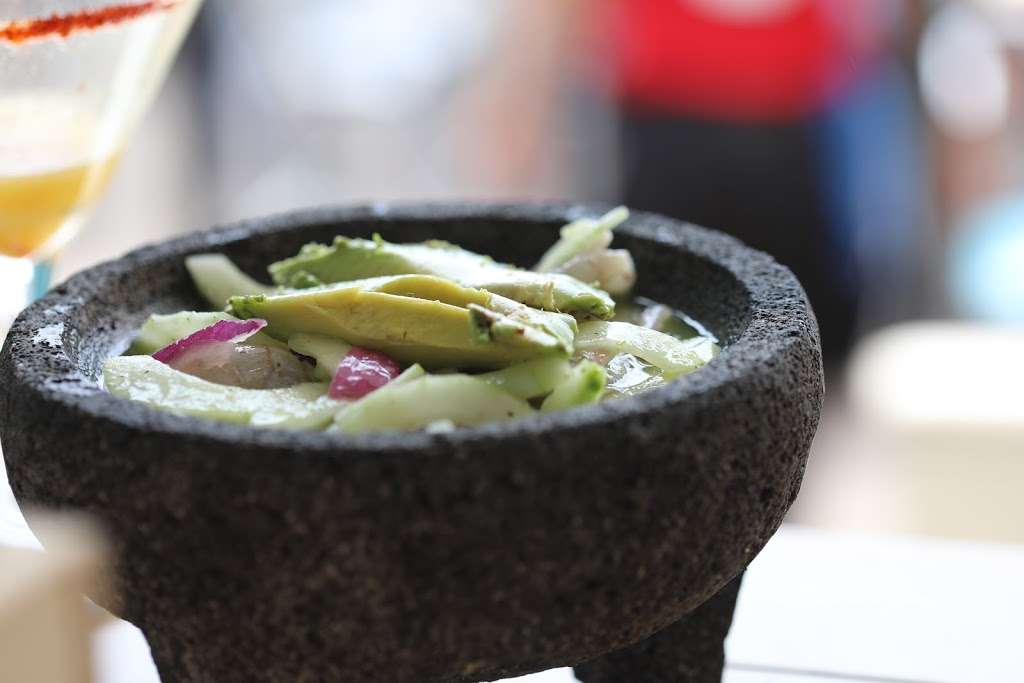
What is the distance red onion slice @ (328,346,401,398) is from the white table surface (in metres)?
0.36

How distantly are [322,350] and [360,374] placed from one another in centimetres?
6

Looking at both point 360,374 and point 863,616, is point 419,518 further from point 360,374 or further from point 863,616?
point 863,616

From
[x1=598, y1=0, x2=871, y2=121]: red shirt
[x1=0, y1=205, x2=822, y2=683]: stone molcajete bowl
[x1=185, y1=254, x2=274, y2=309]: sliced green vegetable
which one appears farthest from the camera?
[x1=598, y1=0, x2=871, y2=121]: red shirt

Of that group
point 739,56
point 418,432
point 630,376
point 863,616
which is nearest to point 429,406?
point 418,432

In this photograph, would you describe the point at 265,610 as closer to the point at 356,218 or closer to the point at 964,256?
the point at 356,218

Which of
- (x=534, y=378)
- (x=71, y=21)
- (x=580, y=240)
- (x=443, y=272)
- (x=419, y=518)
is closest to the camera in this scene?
(x=419, y=518)

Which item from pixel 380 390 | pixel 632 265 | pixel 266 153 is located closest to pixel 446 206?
pixel 632 265

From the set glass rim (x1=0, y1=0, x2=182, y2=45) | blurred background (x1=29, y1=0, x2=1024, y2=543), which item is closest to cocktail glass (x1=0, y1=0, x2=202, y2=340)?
glass rim (x1=0, y1=0, x2=182, y2=45)

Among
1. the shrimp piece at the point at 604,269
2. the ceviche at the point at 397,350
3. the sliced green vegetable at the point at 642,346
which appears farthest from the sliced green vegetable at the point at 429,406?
the shrimp piece at the point at 604,269

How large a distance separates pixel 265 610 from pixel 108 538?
0.10m

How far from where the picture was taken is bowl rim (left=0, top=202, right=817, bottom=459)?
2.28 feet

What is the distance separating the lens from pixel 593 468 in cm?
71

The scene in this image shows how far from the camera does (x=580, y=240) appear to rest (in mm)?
1023

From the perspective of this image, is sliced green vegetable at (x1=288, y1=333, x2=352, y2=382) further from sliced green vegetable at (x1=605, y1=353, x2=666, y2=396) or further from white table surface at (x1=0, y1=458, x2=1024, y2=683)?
white table surface at (x1=0, y1=458, x2=1024, y2=683)
